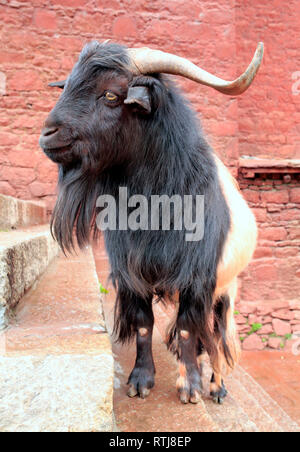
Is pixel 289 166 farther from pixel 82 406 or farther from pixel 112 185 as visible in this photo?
pixel 82 406

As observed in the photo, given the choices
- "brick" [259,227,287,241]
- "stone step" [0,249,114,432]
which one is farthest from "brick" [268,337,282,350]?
"stone step" [0,249,114,432]

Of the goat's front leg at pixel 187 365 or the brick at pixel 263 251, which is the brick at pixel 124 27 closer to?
the brick at pixel 263 251

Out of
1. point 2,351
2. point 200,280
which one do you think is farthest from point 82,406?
point 200,280

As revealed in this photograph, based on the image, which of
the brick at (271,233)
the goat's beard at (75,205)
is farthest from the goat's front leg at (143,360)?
the brick at (271,233)

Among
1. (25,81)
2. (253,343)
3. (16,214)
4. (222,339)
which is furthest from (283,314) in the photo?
(25,81)

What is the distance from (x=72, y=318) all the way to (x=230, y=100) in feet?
18.5

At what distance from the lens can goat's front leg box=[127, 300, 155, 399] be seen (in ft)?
5.60

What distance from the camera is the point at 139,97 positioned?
5.02ft

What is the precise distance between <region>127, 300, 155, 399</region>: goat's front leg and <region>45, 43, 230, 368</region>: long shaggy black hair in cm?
16

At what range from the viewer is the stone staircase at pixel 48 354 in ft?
3.09

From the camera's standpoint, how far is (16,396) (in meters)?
0.97

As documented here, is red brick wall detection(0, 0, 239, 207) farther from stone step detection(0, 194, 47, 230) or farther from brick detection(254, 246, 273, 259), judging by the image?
brick detection(254, 246, 273, 259)

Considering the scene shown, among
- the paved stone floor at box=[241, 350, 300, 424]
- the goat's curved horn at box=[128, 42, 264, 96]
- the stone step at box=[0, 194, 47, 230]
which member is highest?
the goat's curved horn at box=[128, 42, 264, 96]

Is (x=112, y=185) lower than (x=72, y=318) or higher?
higher
